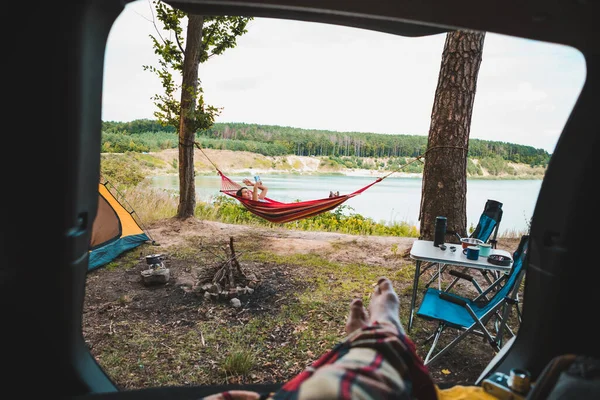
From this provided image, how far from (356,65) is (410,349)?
1500 cm

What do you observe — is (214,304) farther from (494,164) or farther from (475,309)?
(494,164)

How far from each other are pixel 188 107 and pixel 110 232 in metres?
2.18

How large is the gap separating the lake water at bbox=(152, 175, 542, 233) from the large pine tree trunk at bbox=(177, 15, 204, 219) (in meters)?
0.80

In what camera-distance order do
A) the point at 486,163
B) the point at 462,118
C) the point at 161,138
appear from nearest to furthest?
1. the point at 462,118
2. the point at 486,163
3. the point at 161,138

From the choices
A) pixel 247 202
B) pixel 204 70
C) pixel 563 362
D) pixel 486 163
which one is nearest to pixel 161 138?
pixel 204 70

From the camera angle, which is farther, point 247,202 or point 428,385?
point 247,202

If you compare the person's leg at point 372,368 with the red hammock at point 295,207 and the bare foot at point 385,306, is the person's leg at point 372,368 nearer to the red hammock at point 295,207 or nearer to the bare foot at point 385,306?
the bare foot at point 385,306

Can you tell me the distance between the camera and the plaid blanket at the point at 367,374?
21.0 inches

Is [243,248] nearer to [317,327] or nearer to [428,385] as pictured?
[317,327]

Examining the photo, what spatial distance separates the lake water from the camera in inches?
207

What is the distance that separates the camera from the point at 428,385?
→ 30.9 inches

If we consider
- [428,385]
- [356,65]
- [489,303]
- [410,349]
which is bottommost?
[489,303]

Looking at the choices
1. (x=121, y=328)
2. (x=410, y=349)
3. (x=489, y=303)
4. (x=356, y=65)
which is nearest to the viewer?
(x=410, y=349)

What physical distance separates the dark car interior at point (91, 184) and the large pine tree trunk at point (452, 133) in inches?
95.9
